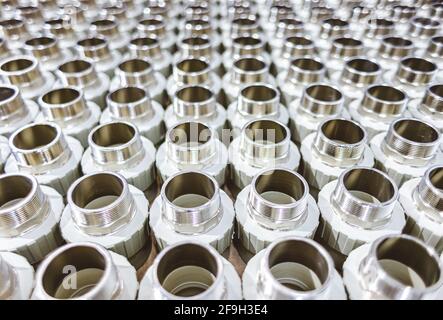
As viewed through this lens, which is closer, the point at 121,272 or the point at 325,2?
the point at 121,272

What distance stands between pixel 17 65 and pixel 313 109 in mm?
1688

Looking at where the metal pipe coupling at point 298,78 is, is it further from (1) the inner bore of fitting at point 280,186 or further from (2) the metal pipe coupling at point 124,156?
(2) the metal pipe coupling at point 124,156

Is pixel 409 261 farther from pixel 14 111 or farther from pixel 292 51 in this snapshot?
pixel 14 111

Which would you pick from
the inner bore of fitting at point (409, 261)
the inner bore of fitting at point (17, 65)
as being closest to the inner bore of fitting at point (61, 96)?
the inner bore of fitting at point (17, 65)

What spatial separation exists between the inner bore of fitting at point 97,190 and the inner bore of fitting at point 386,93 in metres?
1.30

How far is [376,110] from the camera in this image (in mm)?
1678

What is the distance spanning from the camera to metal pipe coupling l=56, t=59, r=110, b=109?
1.88 meters

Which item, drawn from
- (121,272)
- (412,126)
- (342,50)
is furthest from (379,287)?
(342,50)

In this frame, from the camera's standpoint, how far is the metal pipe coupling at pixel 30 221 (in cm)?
115

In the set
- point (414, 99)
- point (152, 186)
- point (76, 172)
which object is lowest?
point (152, 186)
